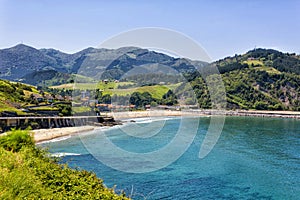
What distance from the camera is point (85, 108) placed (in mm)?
83375

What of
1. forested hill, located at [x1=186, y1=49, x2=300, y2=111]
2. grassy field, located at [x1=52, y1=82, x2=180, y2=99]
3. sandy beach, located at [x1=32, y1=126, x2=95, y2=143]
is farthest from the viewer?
forested hill, located at [x1=186, y1=49, x2=300, y2=111]

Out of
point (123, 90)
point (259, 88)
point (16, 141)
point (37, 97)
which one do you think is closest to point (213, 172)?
point (16, 141)

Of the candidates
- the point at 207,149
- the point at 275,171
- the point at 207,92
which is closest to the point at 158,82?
the point at 207,92

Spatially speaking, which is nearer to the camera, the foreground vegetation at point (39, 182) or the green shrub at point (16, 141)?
the foreground vegetation at point (39, 182)

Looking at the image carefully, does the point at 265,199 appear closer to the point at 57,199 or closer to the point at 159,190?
the point at 159,190

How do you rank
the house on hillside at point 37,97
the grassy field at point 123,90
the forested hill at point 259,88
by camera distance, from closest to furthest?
1. the house on hillside at point 37,97
2. the grassy field at point 123,90
3. the forested hill at point 259,88

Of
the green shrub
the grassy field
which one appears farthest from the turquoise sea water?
the grassy field

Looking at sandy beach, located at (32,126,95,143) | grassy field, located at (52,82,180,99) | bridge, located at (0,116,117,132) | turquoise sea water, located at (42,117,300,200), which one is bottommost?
turquoise sea water, located at (42,117,300,200)

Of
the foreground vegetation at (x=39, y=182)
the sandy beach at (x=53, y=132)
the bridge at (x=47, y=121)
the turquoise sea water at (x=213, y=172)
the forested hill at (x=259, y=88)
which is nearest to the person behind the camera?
the foreground vegetation at (x=39, y=182)

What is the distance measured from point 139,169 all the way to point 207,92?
112345mm

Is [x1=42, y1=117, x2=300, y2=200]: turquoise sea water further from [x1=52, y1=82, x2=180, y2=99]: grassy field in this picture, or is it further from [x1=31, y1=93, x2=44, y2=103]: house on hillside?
[x1=52, y1=82, x2=180, y2=99]: grassy field

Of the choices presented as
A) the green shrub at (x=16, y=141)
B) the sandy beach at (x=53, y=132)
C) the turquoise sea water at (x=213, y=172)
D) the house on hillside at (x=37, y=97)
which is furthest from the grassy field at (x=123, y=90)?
the green shrub at (x=16, y=141)

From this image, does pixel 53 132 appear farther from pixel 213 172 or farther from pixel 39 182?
pixel 39 182

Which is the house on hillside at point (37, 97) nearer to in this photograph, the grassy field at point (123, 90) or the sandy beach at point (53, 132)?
the sandy beach at point (53, 132)
